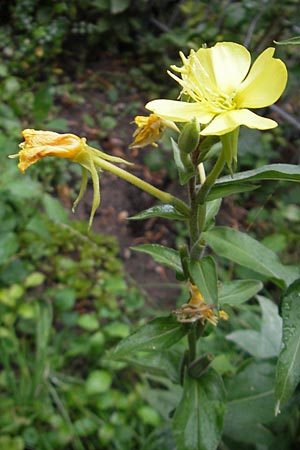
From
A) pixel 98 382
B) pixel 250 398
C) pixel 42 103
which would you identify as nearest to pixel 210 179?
pixel 250 398

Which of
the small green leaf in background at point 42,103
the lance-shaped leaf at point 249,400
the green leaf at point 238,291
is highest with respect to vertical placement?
the green leaf at point 238,291

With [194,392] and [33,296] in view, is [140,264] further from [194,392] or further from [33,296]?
[194,392]

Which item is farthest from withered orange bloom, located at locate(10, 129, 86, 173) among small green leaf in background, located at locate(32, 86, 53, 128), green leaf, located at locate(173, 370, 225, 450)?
small green leaf in background, located at locate(32, 86, 53, 128)

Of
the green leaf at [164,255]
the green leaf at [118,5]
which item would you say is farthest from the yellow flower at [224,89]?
the green leaf at [118,5]

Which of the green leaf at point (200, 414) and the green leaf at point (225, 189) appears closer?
the green leaf at point (225, 189)

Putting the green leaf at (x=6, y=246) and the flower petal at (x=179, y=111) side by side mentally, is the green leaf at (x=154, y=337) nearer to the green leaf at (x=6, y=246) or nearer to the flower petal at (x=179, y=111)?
the flower petal at (x=179, y=111)

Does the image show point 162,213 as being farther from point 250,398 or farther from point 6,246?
point 6,246
